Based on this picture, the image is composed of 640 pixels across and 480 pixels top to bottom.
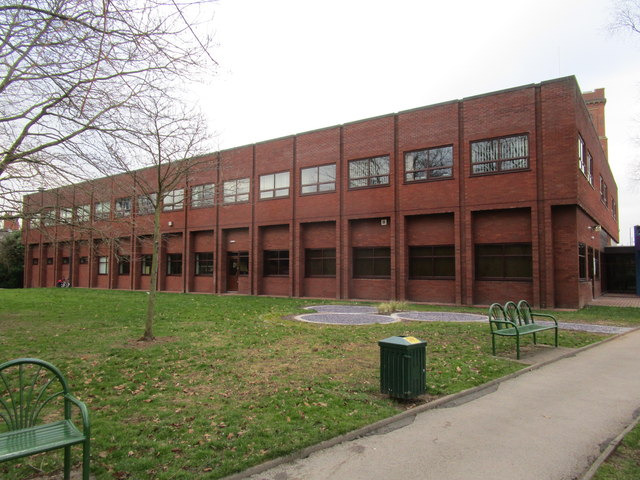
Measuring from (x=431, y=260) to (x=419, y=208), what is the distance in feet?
8.61

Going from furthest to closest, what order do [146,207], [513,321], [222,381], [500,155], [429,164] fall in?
[429,164] < [500,155] < [146,207] < [513,321] < [222,381]

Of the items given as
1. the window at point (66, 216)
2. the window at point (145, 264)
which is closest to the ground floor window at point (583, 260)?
the window at point (66, 216)

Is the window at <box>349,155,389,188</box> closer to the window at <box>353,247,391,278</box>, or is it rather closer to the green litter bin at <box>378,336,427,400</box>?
the window at <box>353,247,391,278</box>

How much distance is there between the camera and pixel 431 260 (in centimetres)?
2142

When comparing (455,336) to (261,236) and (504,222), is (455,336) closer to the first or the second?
(504,222)

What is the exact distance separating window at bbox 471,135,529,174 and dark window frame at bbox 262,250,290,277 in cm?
1221

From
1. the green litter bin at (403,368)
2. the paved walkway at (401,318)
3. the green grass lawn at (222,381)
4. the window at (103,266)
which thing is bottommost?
the paved walkway at (401,318)

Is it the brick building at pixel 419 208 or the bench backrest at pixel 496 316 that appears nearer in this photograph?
the bench backrest at pixel 496 316

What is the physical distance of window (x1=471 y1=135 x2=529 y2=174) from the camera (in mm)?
19016

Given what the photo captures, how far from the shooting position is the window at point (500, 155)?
1902 centimetres

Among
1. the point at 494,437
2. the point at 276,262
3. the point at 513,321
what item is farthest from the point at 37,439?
the point at 276,262

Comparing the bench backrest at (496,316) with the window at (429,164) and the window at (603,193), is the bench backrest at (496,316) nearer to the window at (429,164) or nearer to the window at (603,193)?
the window at (429,164)

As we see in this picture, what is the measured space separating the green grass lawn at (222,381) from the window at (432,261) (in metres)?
8.44

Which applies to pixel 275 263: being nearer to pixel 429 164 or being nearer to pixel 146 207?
pixel 146 207
